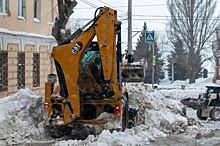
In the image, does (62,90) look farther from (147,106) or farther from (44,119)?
(147,106)

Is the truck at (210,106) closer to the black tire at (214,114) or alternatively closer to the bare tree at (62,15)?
the black tire at (214,114)

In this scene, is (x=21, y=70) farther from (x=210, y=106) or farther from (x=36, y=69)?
(x=210, y=106)

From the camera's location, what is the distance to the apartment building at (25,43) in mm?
26062

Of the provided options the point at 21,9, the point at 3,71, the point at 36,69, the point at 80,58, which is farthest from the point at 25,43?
the point at 80,58

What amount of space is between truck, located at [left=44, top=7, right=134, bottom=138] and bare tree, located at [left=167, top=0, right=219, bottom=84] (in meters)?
54.2

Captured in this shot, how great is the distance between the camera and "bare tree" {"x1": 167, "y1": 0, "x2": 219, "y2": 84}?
6769 centimetres

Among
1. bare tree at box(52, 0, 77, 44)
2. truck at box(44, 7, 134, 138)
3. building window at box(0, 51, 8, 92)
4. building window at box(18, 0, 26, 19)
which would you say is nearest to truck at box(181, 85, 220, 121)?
bare tree at box(52, 0, 77, 44)

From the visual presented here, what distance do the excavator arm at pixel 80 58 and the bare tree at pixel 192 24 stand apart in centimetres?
5448

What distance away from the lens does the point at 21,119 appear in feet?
52.0

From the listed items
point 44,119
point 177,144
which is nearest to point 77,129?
point 44,119

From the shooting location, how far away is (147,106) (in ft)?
60.5

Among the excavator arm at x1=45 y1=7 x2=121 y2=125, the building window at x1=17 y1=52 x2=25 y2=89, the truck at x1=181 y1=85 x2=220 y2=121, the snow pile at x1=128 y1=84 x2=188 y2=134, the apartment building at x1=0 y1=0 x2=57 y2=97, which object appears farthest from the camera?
the building window at x1=17 y1=52 x2=25 y2=89

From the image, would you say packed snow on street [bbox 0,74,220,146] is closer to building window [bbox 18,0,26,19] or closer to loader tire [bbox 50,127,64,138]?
loader tire [bbox 50,127,64,138]

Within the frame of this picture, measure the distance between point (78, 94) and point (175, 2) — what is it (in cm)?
5638
